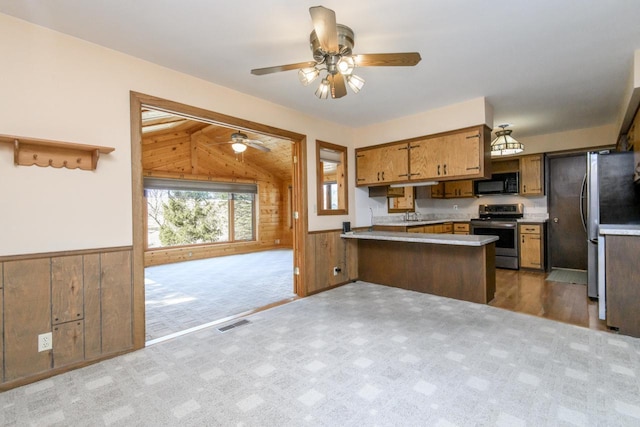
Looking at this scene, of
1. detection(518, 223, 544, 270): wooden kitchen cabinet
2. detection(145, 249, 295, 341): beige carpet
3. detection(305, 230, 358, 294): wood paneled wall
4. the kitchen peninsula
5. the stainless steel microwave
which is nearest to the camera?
detection(145, 249, 295, 341): beige carpet

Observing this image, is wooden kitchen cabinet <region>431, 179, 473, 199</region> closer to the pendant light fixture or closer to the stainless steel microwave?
the stainless steel microwave

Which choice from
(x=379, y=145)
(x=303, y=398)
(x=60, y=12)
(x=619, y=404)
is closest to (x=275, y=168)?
(x=379, y=145)

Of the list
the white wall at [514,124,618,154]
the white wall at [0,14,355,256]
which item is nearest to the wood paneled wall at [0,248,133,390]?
the white wall at [0,14,355,256]

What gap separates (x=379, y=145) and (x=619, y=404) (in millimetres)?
3656

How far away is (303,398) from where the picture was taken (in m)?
1.79

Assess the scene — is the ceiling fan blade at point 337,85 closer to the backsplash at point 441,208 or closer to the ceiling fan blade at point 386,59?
the ceiling fan blade at point 386,59

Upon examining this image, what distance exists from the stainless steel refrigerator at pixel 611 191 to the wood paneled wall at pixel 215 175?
750 centimetres

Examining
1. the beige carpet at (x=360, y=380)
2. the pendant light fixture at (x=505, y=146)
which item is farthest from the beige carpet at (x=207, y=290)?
the pendant light fixture at (x=505, y=146)

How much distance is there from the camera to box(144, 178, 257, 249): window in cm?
714

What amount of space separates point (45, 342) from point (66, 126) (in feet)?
5.18

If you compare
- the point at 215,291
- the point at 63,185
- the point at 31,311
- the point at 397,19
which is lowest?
the point at 215,291

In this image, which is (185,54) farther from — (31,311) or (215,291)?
(215,291)

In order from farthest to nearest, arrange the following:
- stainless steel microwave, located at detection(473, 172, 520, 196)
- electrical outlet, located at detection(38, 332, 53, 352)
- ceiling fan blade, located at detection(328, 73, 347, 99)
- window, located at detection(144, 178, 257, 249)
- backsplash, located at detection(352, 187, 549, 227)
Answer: window, located at detection(144, 178, 257, 249) → stainless steel microwave, located at detection(473, 172, 520, 196) → backsplash, located at detection(352, 187, 549, 227) → ceiling fan blade, located at detection(328, 73, 347, 99) → electrical outlet, located at detection(38, 332, 53, 352)

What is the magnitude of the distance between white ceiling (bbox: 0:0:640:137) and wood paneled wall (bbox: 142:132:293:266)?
14.8 feet
